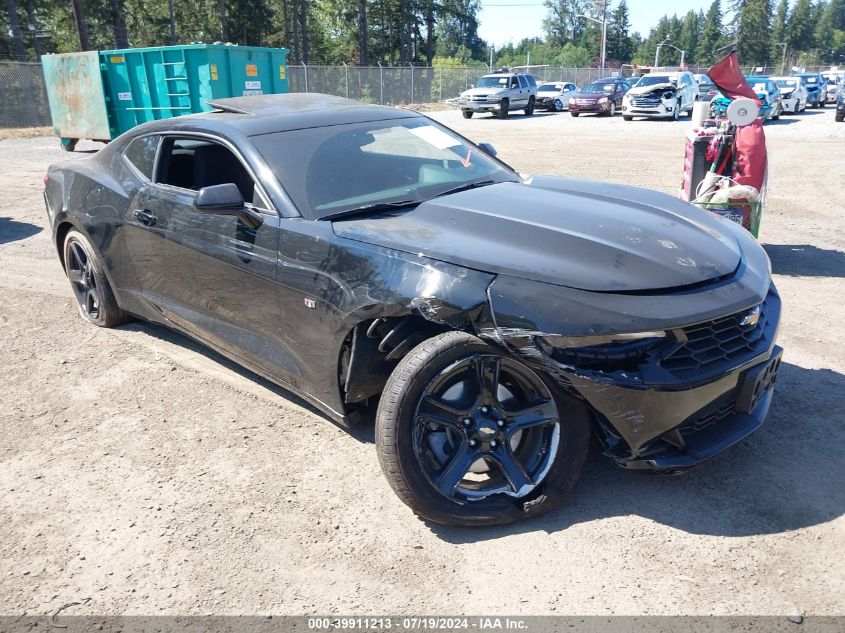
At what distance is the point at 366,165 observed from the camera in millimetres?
3760

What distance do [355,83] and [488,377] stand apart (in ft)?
116

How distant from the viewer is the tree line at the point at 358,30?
41.5 meters

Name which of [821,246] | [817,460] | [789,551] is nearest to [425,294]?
[789,551]

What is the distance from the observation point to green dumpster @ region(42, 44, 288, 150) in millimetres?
15070

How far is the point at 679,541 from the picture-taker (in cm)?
271

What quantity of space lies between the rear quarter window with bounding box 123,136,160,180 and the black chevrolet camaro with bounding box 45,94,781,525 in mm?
334

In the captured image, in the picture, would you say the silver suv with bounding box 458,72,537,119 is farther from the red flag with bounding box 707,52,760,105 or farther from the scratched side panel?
the scratched side panel

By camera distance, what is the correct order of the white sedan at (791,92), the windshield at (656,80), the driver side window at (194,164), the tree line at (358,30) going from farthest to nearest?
1. the tree line at (358,30)
2. the white sedan at (791,92)
3. the windshield at (656,80)
4. the driver side window at (194,164)


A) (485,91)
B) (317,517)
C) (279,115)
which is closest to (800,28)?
(485,91)

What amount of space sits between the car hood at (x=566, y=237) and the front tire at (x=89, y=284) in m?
2.55

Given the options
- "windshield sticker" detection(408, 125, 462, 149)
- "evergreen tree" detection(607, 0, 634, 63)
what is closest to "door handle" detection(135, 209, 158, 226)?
"windshield sticker" detection(408, 125, 462, 149)

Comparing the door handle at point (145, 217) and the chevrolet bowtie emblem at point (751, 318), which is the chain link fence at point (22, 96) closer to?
the door handle at point (145, 217)

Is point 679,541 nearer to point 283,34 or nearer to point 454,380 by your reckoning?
point 454,380

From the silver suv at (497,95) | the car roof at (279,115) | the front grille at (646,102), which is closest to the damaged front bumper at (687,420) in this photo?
the car roof at (279,115)
